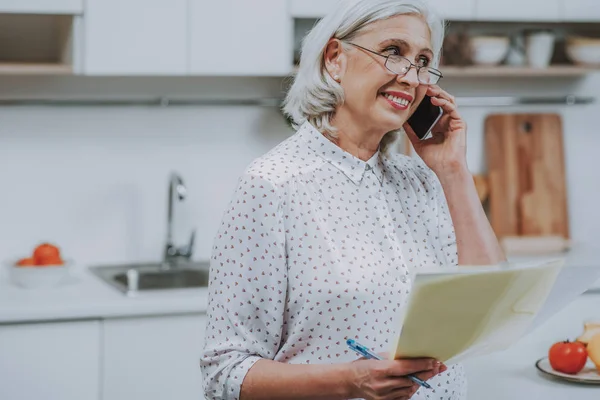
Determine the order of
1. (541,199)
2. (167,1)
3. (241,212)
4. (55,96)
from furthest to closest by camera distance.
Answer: (541,199) → (55,96) → (167,1) → (241,212)

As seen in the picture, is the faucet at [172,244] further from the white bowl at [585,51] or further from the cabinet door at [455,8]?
the white bowl at [585,51]

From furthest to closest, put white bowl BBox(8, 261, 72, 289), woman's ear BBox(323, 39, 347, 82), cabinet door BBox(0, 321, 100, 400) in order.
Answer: white bowl BBox(8, 261, 72, 289) < cabinet door BBox(0, 321, 100, 400) < woman's ear BBox(323, 39, 347, 82)

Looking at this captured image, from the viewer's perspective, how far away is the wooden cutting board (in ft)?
10.6

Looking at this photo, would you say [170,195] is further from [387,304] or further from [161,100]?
[387,304]

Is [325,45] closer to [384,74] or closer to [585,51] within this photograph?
[384,74]

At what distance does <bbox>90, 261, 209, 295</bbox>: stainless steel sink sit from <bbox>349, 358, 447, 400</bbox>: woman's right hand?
66.2 inches

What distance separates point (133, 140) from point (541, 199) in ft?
4.82

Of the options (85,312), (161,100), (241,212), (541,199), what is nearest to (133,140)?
(161,100)

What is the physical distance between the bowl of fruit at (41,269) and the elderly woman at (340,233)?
134 cm

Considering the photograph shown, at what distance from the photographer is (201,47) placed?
9.02ft

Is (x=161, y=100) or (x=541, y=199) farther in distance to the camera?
(x=541, y=199)

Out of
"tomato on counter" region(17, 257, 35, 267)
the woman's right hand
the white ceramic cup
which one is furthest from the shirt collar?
the white ceramic cup

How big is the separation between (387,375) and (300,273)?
0.22 m

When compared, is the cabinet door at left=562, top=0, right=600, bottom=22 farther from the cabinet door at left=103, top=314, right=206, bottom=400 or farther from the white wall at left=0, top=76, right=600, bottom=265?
the cabinet door at left=103, top=314, right=206, bottom=400
